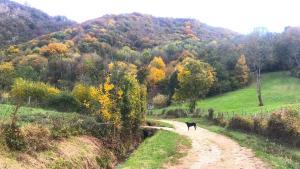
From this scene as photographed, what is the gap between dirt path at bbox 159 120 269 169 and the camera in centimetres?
3028

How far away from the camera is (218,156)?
113 ft

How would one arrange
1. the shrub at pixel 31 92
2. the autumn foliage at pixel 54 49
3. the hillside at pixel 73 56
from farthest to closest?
the autumn foliage at pixel 54 49, the hillside at pixel 73 56, the shrub at pixel 31 92

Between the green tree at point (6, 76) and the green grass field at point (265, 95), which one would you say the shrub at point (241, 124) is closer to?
the green grass field at point (265, 95)

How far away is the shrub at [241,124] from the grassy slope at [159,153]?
7418 millimetres

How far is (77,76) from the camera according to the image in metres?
142

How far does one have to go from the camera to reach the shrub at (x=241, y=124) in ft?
157

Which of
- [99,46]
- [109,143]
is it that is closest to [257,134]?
[109,143]

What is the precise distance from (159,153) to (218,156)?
4.90m

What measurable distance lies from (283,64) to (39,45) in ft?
358

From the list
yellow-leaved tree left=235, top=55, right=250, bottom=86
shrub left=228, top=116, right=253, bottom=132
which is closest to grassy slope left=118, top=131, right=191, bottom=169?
shrub left=228, top=116, right=253, bottom=132

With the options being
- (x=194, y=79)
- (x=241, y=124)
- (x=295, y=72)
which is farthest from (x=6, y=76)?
(x=241, y=124)

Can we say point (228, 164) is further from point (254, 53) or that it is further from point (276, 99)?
point (254, 53)

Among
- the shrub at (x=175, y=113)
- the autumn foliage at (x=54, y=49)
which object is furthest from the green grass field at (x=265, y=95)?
the autumn foliage at (x=54, y=49)

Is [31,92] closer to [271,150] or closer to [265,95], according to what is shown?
[265,95]
